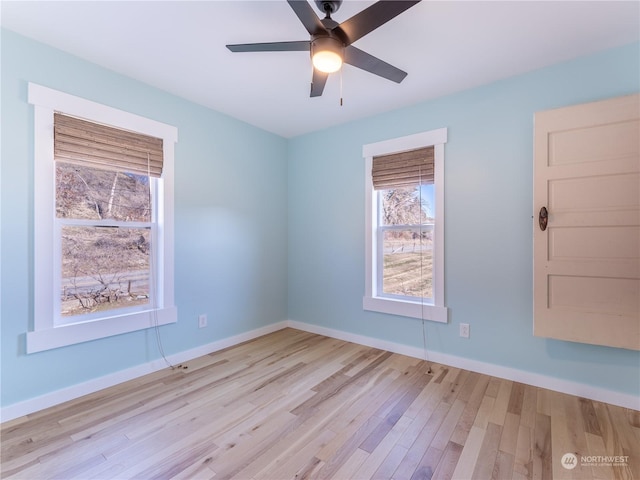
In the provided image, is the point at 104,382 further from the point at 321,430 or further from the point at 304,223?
the point at 304,223

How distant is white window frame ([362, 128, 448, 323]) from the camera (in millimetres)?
2785

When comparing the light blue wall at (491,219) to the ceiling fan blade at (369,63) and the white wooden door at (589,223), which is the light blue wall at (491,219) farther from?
the ceiling fan blade at (369,63)

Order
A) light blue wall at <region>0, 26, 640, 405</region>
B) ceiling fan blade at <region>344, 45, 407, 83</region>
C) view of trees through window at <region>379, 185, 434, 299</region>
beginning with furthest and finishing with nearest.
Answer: view of trees through window at <region>379, 185, 434, 299</region>, light blue wall at <region>0, 26, 640, 405</region>, ceiling fan blade at <region>344, 45, 407, 83</region>

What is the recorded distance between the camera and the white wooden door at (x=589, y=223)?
1.95 m

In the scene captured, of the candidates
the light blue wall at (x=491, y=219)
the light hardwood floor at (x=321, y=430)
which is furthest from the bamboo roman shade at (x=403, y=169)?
the light hardwood floor at (x=321, y=430)

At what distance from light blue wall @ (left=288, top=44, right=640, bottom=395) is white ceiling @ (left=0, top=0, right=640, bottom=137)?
19 centimetres

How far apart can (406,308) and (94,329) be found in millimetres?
2660

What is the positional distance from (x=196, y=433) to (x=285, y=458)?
0.59 metres

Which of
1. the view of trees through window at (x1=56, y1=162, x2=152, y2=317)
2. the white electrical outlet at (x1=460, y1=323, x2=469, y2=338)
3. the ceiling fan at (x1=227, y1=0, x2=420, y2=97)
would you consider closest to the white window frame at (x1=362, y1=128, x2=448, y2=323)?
the white electrical outlet at (x1=460, y1=323, x2=469, y2=338)

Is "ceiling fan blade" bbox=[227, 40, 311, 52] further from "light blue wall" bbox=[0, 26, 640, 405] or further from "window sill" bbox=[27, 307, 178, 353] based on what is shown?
"window sill" bbox=[27, 307, 178, 353]

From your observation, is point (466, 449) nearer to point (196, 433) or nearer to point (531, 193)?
point (196, 433)

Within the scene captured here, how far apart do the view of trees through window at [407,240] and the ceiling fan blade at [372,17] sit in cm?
173

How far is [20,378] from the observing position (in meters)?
1.96

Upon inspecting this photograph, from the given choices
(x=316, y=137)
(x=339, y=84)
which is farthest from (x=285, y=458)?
(x=316, y=137)
